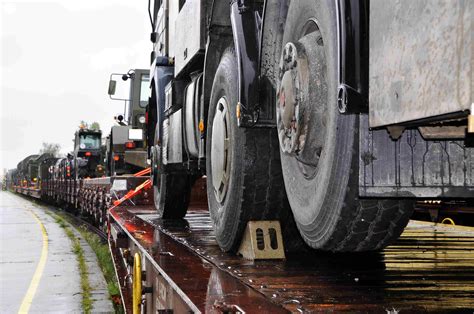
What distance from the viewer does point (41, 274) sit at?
427 inches

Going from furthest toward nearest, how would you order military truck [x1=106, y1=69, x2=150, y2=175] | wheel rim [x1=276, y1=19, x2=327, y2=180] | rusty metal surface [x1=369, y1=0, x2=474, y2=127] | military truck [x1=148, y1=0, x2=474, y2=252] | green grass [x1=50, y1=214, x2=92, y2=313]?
military truck [x1=106, y1=69, x2=150, y2=175] < green grass [x1=50, y1=214, x2=92, y2=313] < wheel rim [x1=276, y1=19, x2=327, y2=180] < military truck [x1=148, y1=0, x2=474, y2=252] < rusty metal surface [x1=369, y1=0, x2=474, y2=127]

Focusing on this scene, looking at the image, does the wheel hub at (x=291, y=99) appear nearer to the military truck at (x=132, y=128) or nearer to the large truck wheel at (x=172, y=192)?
the large truck wheel at (x=172, y=192)

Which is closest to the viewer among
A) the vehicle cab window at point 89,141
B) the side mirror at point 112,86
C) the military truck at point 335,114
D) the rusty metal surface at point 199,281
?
the military truck at point 335,114

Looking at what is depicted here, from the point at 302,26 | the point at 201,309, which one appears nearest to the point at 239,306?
the point at 201,309

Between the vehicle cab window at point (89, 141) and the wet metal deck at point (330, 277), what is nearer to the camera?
the wet metal deck at point (330, 277)

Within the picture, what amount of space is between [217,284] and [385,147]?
86 cm

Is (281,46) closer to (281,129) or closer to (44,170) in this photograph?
(281,129)

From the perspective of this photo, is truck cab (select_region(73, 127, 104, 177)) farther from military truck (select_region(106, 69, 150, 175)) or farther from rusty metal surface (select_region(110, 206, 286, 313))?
rusty metal surface (select_region(110, 206, 286, 313))

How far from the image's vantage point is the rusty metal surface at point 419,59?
1.48 m

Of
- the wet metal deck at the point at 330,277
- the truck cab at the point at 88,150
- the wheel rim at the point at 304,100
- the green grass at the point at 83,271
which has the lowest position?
the green grass at the point at 83,271

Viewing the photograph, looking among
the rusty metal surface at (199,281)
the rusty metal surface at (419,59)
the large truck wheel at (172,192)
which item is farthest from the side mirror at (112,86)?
the rusty metal surface at (419,59)

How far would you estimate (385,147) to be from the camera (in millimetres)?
2160

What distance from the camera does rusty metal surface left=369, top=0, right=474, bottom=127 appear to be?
1484 mm

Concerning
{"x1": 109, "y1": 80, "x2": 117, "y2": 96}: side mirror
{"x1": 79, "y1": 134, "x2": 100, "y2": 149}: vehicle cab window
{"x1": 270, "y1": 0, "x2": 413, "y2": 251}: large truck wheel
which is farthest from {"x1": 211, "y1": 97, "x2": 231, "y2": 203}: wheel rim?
{"x1": 79, "y1": 134, "x2": 100, "y2": 149}: vehicle cab window
